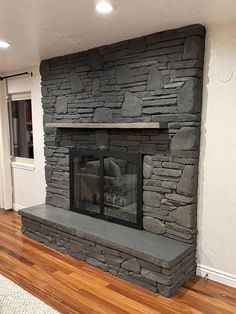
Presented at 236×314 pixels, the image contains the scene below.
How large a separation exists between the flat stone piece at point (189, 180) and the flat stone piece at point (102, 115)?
101 centimetres

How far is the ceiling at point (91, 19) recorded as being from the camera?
1904mm

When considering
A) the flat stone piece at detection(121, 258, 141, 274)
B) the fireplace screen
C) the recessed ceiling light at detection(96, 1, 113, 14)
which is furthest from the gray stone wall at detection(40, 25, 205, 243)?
the recessed ceiling light at detection(96, 1, 113, 14)

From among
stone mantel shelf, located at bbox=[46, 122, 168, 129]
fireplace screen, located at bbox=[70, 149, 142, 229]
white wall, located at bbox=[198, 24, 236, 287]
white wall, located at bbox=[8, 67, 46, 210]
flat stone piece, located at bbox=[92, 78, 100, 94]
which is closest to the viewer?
white wall, located at bbox=[198, 24, 236, 287]

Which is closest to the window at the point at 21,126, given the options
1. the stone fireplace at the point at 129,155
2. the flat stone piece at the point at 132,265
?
the stone fireplace at the point at 129,155

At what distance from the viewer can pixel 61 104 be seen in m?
3.49

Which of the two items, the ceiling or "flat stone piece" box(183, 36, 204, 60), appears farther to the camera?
"flat stone piece" box(183, 36, 204, 60)

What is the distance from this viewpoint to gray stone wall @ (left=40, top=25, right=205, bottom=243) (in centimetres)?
242

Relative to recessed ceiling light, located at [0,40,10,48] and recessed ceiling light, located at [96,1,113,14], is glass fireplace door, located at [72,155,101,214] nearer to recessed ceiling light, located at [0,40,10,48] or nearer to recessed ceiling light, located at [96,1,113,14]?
recessed ceiling light, located at [0,40,10,48]

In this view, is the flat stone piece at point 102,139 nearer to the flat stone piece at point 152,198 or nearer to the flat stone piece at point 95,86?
the flat stone piece at point 95,86

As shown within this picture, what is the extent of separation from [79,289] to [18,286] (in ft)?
1.80

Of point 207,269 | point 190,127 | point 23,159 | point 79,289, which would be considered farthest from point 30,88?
point 207,269

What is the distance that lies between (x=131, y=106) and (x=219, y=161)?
3.27 ft

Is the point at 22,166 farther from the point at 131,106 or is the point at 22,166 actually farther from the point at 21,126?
the point at 131,106

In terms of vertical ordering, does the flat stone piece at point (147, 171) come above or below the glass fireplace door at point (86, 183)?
above
